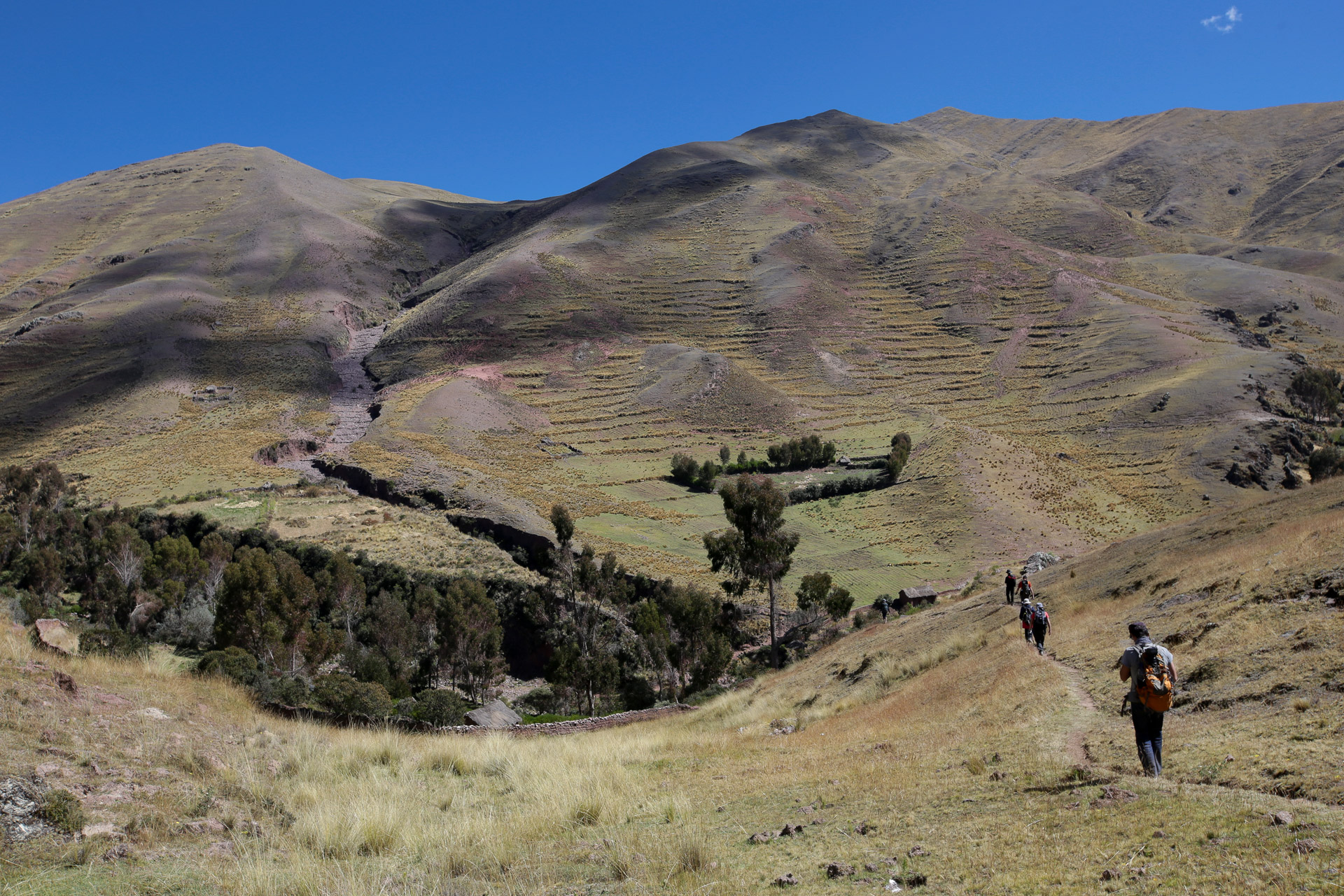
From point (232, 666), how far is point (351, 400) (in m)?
89.5

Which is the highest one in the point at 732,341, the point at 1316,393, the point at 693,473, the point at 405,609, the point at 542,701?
the point at 732,341

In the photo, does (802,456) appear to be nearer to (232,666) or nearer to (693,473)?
(693,473)

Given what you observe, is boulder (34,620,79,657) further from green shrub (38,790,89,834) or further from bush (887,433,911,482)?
bush (887,433,911,482)

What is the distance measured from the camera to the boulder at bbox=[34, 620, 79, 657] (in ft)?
41.6

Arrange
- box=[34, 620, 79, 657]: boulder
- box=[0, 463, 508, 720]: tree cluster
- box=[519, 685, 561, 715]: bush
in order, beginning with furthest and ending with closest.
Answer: box=[519, 685, 561, 715]: bush
box=[0, 463, 508, 720]: tree cluster
box=[34, 620, 79, 657]: boulder

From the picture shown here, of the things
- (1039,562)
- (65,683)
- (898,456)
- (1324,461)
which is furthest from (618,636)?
(1324,461)

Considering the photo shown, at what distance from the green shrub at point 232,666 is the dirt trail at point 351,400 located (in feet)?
157

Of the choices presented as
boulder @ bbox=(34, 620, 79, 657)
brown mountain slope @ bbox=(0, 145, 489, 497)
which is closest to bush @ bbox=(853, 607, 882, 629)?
boulder @ bbox=(34, 620, 79, 657)

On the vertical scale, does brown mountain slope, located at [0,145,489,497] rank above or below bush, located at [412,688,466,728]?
above

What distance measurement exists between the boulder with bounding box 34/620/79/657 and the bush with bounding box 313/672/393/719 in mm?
6054

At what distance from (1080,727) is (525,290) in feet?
407

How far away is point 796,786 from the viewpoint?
403 inches

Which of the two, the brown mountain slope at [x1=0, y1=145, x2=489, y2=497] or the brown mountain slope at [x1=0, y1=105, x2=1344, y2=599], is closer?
the brown mountain slope at [x1=0, y1=105, x2=1344, y2=599]

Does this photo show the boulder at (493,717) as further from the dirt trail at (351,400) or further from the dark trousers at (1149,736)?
the dirt trail at (351,400)
